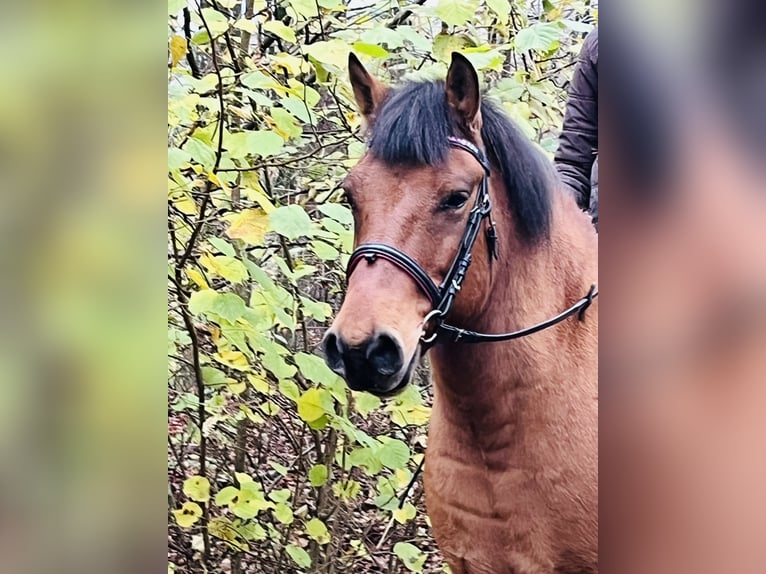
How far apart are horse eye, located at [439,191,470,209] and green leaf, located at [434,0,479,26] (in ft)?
0.96

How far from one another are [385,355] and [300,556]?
520 millimetres

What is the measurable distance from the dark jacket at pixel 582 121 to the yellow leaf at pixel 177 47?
64 cm

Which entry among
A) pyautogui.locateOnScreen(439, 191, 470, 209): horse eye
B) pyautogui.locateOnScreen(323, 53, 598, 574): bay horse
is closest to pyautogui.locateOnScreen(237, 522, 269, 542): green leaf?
pyautogui.locateOnScreen(323, 53, 598, 574): bay horse

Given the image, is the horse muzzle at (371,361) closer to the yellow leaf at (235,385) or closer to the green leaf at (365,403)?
the green leaf at (365,403)

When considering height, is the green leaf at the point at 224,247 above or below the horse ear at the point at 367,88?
below

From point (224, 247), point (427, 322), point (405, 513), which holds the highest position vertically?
point (224, 247)

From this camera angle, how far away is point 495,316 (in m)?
1.04

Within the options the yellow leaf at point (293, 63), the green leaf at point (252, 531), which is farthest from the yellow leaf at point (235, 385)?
the yellow leaf at point (293, 63)

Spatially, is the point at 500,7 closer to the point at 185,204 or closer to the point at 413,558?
the point at 185,204

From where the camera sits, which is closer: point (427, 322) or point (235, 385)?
point (427, 322)

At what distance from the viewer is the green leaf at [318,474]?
1.20 metres

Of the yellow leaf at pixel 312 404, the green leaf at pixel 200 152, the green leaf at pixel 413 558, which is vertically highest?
the green leaf at pixel 200 152
